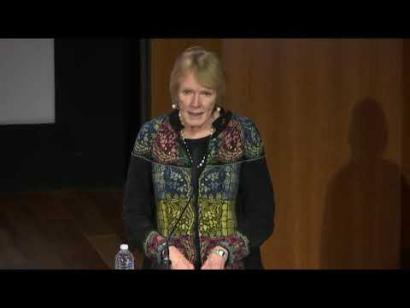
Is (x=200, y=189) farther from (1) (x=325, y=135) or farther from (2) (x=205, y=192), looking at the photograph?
(1) (x=325, y=135)

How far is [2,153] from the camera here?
6.10 metres

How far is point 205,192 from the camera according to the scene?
7.01 feet

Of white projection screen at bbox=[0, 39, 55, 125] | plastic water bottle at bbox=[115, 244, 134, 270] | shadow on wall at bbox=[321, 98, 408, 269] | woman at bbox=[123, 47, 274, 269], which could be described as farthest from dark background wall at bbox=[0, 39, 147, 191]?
woman at bbox=[123, 47, 274, 269]

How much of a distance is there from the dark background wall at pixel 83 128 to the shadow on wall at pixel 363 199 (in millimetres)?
2440

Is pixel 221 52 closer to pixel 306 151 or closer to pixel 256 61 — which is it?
pixel 256 61

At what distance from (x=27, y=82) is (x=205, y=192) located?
413 cm

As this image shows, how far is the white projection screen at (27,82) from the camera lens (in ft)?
19.5

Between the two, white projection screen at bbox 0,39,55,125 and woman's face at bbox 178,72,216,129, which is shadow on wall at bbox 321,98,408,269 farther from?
white projection screen at bbox 0,39,55,125

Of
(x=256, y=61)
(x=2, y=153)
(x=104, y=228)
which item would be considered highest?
(x=256, y=61)

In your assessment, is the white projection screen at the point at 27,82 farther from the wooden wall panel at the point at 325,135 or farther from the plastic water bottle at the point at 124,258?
the plastic water bottle at the point at 124,258

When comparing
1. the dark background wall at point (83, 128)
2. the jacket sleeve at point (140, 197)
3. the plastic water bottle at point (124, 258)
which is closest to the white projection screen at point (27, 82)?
the dark background wall at point (83, 128)
